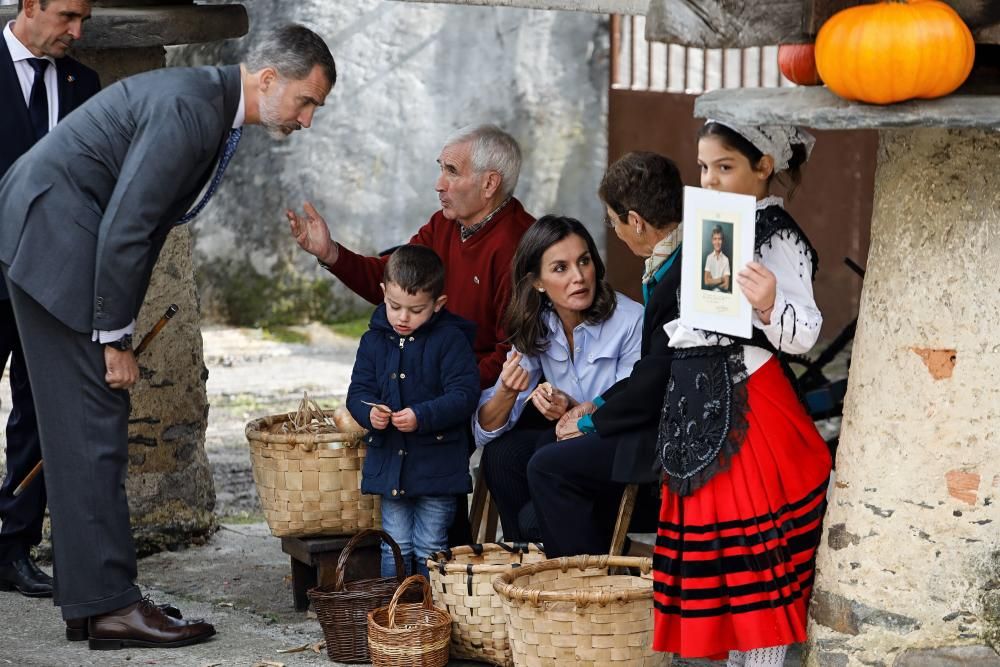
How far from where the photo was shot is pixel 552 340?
460 cm

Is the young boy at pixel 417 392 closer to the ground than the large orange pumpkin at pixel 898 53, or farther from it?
closer to the ground

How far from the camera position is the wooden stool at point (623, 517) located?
4355mm

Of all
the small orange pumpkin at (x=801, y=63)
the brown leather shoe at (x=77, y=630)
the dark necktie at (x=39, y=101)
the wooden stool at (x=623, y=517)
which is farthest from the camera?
the dark necktie at (x=39, y=101)

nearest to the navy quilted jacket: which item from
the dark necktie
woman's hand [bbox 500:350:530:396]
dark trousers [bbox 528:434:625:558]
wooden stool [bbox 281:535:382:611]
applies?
woman's hand [bbox 500:350:530:396]

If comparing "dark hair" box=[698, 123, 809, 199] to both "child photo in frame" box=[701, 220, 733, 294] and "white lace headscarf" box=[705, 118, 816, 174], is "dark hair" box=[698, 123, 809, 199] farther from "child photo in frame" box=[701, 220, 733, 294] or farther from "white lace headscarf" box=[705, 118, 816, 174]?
"child photo in frame" box=[701, 220, 733, 294]

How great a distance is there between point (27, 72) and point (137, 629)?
1.77m

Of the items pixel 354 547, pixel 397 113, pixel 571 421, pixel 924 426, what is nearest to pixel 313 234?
pixel 354 547

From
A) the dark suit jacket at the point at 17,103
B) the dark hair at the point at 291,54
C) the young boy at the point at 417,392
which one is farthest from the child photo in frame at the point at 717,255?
the dark suit jacket at the point at 17,103

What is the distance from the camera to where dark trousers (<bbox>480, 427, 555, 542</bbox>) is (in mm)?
4625

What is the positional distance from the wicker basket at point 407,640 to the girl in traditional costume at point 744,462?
0.82 meters

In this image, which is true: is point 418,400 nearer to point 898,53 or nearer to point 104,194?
point 104,194

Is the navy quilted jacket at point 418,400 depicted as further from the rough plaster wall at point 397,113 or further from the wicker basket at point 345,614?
the rough plaster wall at point 397,113

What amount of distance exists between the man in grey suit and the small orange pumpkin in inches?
55.4

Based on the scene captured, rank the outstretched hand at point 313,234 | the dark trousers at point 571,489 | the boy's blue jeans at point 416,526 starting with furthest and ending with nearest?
1. the outstretched hand at point 313,234
2. the boy's blue jeans at point 416,526
3. the dark trousers at point 571,489
